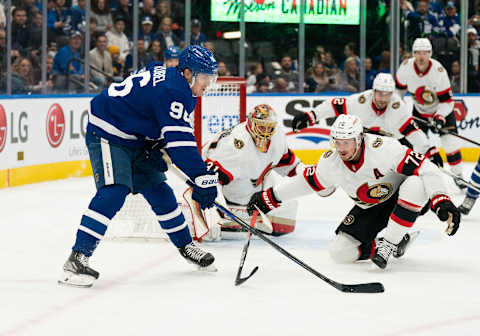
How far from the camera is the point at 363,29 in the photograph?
391 inches

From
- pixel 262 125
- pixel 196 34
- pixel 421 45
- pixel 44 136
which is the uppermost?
pixel 196 34

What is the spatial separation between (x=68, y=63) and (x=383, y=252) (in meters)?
5.20

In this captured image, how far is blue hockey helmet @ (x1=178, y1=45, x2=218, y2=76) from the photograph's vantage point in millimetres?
3477

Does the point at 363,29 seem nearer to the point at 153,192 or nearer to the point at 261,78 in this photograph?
the point at 261,78

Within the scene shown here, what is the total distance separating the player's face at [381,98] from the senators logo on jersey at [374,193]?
178 centimetres

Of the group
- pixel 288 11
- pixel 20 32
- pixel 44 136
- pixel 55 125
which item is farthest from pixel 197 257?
pixel 288 11

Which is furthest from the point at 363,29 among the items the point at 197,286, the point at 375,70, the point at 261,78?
the point at 197,286

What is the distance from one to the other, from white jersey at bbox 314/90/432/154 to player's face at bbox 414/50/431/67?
1.12 meters

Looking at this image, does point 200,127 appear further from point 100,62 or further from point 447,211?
point 100,62

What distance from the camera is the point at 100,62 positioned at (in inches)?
343

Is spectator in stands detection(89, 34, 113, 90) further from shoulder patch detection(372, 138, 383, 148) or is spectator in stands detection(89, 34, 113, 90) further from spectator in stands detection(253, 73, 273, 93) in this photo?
shoulder patch detection(372, 138, 383, 148)

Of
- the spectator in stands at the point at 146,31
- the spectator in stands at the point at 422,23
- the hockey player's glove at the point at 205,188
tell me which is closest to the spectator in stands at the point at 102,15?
the spectator in stands at the point at 146,31

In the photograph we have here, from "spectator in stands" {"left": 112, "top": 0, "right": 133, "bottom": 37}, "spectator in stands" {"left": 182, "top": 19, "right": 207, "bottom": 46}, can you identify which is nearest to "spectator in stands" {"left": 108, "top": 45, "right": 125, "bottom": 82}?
"spectator in stands" {"left": 112, "top": 0, "right": 133, "bottom": 37}

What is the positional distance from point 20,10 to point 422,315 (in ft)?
18.3
